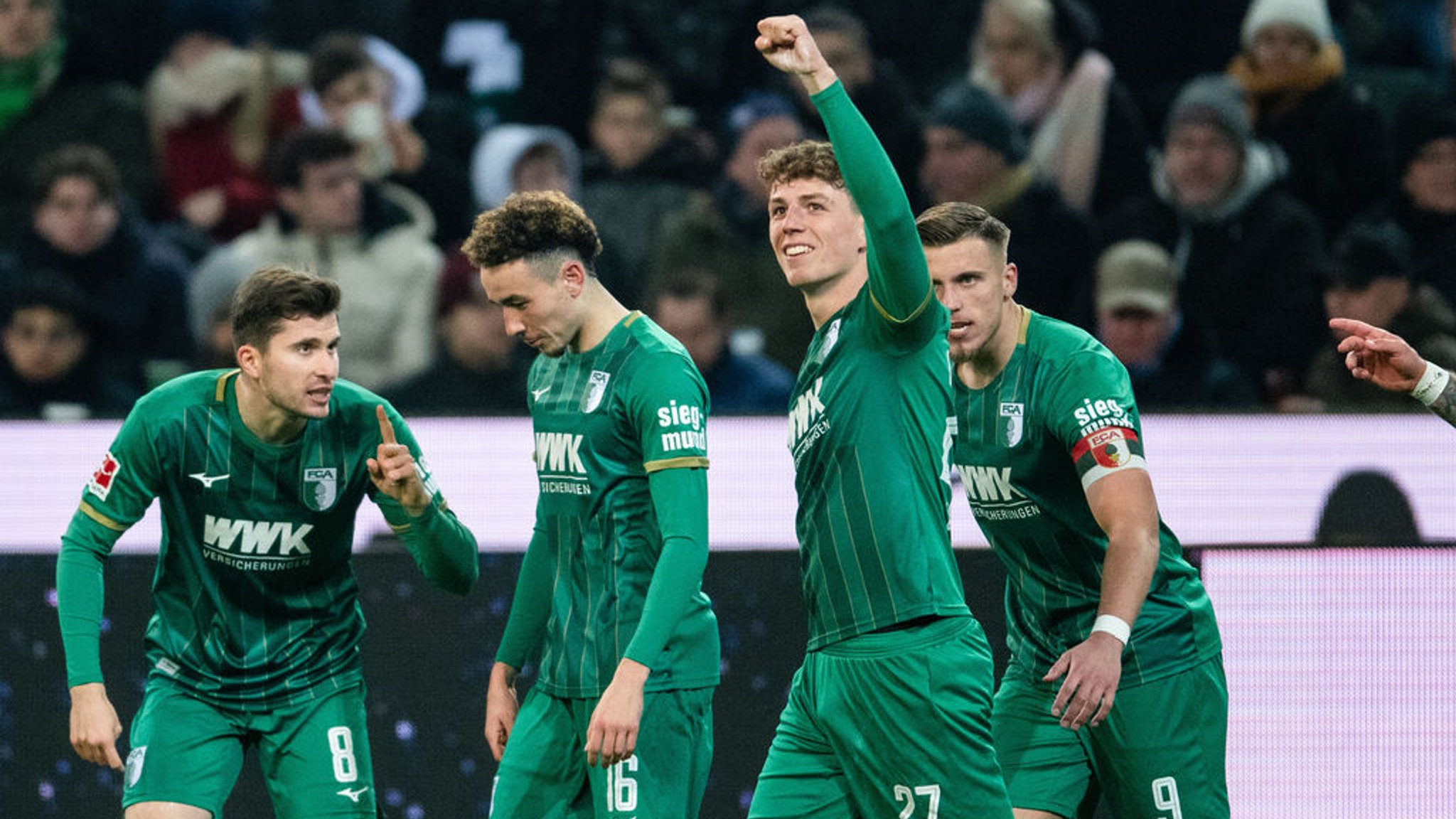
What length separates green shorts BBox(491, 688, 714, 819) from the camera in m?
4.18

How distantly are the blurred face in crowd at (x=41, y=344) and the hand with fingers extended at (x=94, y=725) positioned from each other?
341 centimetres

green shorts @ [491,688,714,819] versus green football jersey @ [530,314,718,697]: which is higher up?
green football jersey @ [530,314,718,697]

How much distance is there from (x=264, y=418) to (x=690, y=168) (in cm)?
387

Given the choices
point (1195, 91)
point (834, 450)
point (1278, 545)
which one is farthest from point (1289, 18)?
point (834, 450)

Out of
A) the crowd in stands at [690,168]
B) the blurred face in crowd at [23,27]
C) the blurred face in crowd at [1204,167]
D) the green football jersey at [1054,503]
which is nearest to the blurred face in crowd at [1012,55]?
the crowd in stands at [690,168]

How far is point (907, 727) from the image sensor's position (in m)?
3.92

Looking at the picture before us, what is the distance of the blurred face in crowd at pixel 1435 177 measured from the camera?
8.04 m

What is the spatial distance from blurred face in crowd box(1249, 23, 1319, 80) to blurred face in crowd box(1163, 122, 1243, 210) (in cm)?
62

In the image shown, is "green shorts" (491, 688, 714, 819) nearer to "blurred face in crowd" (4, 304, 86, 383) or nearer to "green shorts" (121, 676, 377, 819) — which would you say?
"green shorts" (121, 676, 377, 819)

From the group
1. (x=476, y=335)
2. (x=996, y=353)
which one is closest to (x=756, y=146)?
(x=476, y=335)

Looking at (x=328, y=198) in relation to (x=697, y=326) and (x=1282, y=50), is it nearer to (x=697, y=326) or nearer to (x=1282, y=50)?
(x=697, y=326)

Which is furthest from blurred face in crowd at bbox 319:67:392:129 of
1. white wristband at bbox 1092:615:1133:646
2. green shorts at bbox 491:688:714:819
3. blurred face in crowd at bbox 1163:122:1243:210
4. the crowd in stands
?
white wristband at bbox 1092:615:1133:646

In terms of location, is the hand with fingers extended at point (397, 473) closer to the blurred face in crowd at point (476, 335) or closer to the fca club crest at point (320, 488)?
the fca club crest at point (320, 488)

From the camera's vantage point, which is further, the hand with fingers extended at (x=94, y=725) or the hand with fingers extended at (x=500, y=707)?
the hand with fingers extended at (x=500, y=707)
